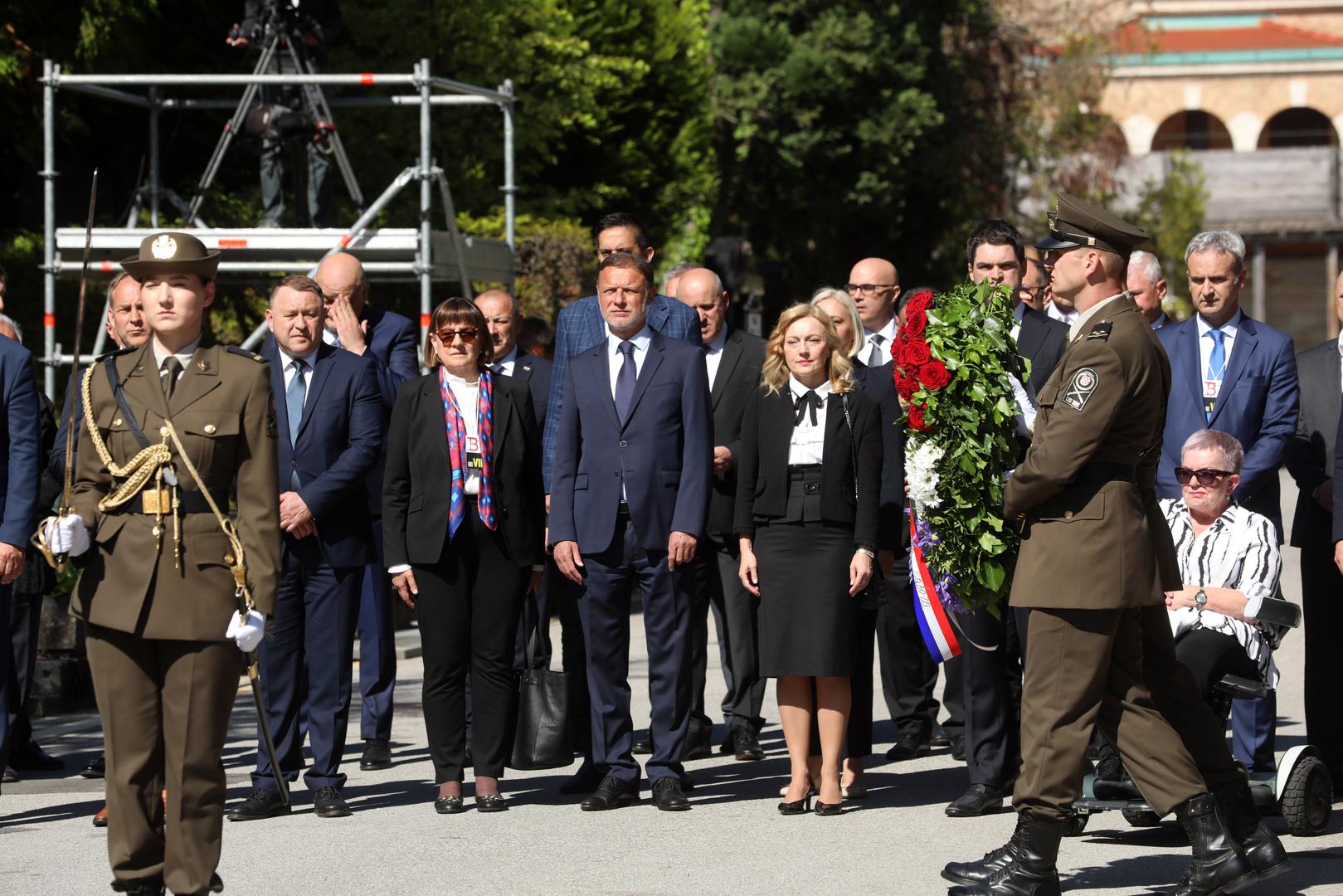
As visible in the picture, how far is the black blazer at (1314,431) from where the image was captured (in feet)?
26.8

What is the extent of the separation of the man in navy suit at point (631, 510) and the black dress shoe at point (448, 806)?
0.60 metres

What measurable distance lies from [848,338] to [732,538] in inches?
50.0

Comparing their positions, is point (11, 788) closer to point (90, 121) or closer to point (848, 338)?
point (848, 338)

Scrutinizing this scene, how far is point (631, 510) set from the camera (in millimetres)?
8258

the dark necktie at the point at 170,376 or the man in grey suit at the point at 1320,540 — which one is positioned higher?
the dark necktie at the point at 170,376

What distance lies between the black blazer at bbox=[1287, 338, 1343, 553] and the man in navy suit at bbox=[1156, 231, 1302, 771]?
0.15 feet

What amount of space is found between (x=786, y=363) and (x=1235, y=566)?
6.55ft

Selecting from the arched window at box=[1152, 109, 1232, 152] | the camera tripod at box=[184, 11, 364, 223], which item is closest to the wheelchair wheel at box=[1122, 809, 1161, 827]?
the camera tripod at box=[184, 11, 364, 223]

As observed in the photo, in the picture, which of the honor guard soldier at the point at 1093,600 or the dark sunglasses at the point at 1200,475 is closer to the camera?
the honor guard soldier at the point at 1093,600

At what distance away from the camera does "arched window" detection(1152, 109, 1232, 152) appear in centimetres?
6956

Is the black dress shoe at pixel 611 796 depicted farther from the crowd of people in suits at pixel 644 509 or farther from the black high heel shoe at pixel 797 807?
the black high heel shoe at pixel 797 807

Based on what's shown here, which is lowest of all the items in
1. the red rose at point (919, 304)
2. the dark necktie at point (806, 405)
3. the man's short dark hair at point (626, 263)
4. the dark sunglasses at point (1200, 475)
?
the dark sunglasses at point (1200, 475)

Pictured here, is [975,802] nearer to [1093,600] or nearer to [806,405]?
[806,405]

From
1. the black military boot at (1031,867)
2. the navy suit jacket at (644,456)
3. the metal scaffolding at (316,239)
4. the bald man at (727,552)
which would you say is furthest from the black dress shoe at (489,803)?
the metal scaffolding at (316,239)
